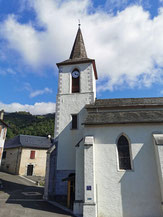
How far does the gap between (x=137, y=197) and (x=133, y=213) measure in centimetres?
86

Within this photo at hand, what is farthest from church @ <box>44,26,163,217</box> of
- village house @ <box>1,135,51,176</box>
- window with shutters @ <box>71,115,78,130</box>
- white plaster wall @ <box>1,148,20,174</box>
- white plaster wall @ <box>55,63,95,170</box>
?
white plaster wall @ <box>1,148,20,174</box>

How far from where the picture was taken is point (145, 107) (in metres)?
13.9

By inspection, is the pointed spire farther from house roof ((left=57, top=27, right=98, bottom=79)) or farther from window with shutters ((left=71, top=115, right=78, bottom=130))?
window with shutters ((left=71, top=115, right=78, bottom=130))

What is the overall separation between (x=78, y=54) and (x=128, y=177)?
1418 centimetres

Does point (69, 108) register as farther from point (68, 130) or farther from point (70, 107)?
point (68, 130)

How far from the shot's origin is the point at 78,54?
61.1ft

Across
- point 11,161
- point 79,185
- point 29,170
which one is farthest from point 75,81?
point 11,161

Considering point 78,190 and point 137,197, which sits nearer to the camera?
point 137,197

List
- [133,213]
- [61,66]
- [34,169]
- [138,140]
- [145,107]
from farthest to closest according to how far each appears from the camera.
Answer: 1. [34,169]
2. [61,66]
3. [145,107]
4. [138,140]
5. [133,213]

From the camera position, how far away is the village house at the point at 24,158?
95.0ft

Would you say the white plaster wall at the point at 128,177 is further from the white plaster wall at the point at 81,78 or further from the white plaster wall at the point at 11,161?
the white plaster wall at the point at 11,161

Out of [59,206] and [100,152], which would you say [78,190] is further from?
[100,152]

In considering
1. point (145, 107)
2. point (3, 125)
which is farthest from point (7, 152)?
point (145, 107)

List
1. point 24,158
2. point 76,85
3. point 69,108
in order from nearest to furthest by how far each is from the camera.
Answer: point 69,108 < point 76,85 < point 24,158
